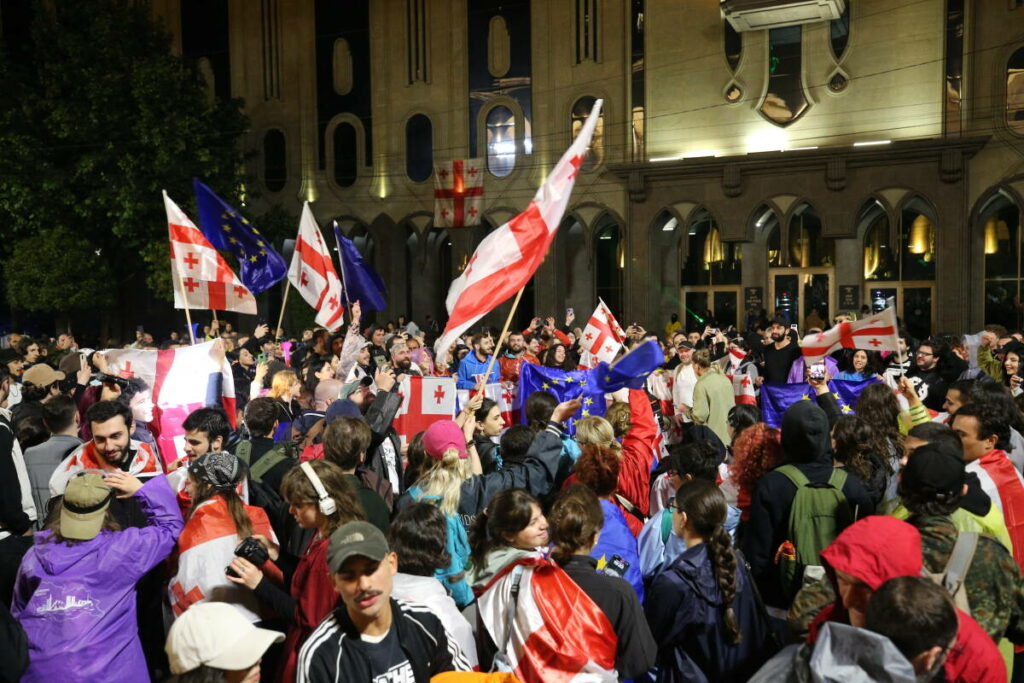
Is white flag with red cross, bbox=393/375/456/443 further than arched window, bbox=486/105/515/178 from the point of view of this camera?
No

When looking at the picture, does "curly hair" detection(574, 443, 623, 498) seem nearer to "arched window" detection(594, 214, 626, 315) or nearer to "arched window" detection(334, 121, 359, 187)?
"arched window" detection(594, 214, 626, 315)

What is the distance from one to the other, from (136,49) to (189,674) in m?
28.2

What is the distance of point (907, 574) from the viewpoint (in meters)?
3.02

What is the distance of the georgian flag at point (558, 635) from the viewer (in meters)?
3.47

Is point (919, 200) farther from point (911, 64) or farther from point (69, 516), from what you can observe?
point (69, 516)

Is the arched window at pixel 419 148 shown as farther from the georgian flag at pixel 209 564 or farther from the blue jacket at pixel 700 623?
the blue jacket at pixel 700 623

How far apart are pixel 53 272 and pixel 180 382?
860 inches

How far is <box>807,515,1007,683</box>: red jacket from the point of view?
291 cm

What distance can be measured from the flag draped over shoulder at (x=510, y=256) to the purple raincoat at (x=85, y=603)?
372 cm

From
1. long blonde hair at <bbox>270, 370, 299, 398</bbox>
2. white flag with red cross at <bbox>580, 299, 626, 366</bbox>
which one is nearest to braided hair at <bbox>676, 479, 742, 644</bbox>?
long blonde hair at <bbox>270, 370, 299, 398</bbox>

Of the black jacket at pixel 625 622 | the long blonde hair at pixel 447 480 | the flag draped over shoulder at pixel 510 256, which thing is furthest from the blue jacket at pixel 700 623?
the flag draped over shoulder at pixel 510 256

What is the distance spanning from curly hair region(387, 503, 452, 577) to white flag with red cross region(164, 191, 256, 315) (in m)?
6.70

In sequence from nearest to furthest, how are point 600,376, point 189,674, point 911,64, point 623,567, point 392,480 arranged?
1. point 189,674
2. point 623,567
3. point 392,480
4. point 600,376
5. point 911,64

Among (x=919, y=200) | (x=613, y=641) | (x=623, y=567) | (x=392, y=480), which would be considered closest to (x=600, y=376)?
(x=392, y=480)
